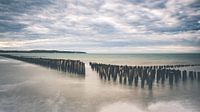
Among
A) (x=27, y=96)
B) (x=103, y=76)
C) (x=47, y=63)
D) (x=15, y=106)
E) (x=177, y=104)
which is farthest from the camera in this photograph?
(x=47, y=63)

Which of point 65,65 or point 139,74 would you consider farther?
point 65,65

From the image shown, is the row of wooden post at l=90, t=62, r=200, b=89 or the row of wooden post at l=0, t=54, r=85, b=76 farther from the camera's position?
the row of wooden post at l=0, t=54, r=85, b=76

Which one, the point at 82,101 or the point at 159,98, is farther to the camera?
the point at 159,98

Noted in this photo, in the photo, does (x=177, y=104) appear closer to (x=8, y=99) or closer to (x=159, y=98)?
(x=159, y=98)

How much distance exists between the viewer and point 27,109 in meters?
9.16

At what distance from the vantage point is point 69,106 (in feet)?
32.1

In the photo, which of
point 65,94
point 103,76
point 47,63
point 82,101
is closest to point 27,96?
point 65,94

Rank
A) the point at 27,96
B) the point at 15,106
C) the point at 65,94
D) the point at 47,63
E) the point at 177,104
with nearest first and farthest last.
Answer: the point at 15,106, the point at 177,104, the point at 27,96, the point at 65,94, the point at 47,63

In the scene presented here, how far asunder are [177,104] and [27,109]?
21.4 feet

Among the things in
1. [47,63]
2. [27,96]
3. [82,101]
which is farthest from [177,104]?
[47,63]

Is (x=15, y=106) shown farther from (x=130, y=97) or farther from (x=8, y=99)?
(x=130, y=97)

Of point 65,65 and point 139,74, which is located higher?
point 65,65

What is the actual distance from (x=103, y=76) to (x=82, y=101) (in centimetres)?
997

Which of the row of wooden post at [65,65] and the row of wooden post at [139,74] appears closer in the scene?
the row of wooden post at [139,74]
